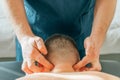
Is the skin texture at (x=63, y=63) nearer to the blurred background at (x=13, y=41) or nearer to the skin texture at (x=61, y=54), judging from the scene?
the skin texture at (x=61, y=54)

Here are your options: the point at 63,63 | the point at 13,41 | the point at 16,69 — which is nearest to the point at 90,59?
the point at 63,63

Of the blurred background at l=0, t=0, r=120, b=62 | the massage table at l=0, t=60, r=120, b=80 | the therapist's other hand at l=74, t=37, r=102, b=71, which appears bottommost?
the blurred background at l=0, t=0, r=120, b=62

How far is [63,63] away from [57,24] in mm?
287

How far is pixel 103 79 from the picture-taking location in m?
0.75

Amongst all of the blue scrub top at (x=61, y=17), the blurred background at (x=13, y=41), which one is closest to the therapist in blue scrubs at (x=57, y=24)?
the blue scrub top at (x=61, y=17)

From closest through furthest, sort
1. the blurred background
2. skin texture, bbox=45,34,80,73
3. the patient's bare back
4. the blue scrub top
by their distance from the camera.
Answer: the patient's bare back
skin texture, bbox=45,34,80,73
the blue scrub top
the blurred background

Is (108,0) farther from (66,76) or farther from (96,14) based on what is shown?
(66,76)

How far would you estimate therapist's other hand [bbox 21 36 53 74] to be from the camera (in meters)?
0.85

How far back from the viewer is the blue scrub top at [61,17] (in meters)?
1.08

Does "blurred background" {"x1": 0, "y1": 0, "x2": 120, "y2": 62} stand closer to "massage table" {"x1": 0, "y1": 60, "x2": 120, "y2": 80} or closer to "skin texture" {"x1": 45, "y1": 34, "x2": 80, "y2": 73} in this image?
"massage table" {"x1": 0, "y1": 60, "x2": 120, "y2": 80}

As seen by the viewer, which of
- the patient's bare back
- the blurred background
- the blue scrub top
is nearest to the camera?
the patient's bare back

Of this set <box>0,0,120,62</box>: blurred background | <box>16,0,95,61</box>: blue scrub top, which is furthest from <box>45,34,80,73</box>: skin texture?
<box>0,0,120,62</box>: blurred background

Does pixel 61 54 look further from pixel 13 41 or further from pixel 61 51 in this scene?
pixel 13 41

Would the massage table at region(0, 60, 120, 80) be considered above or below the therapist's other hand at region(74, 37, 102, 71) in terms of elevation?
below
